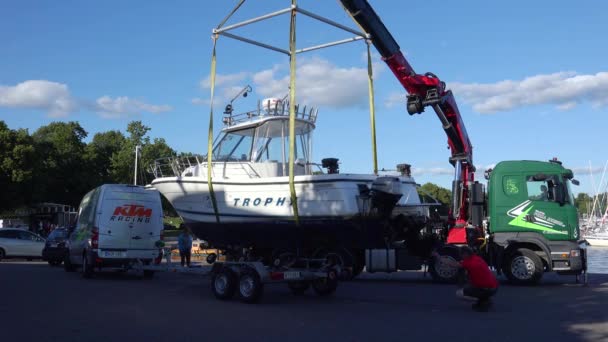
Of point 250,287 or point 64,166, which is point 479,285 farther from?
point 64,166

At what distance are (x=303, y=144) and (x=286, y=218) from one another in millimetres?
3446

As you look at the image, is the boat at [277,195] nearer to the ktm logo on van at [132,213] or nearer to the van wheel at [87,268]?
the ktm logo on van at [132,213]

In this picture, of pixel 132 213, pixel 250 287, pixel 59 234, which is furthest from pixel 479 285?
pixel 59 234

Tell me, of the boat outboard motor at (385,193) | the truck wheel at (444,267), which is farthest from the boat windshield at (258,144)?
the truck wheel at (444,267)

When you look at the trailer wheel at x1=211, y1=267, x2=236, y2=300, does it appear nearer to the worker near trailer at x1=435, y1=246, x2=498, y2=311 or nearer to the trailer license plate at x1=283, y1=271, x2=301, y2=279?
the trailer license plate at x1=283, y1=271, x2=301, y2=279

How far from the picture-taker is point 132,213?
16.2 meters

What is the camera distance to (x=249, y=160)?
15.1 meters

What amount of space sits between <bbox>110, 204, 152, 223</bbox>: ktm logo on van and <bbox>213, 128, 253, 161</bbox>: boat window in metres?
2.73

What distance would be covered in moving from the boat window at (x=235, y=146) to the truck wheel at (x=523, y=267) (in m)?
7.10

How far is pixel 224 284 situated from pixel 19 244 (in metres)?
16.2

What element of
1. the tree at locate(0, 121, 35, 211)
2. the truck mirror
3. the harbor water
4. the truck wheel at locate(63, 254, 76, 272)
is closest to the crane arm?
the truck mirror

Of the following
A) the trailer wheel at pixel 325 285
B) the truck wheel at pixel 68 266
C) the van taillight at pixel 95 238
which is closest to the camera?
the trailer wheel at pixel 325 285

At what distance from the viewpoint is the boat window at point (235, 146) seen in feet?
50.2

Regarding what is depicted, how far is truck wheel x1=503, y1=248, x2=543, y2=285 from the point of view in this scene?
14.3 m
